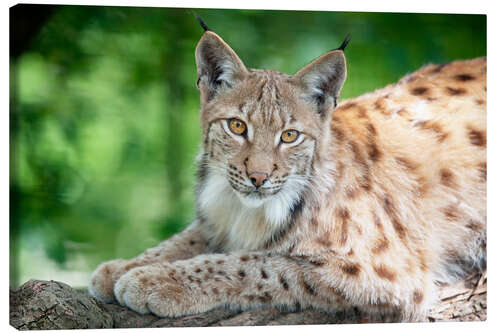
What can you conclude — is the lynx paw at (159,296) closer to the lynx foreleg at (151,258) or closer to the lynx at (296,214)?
the lynx at (296,214)

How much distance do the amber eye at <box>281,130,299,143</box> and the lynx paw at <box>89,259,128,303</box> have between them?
1.62 metres

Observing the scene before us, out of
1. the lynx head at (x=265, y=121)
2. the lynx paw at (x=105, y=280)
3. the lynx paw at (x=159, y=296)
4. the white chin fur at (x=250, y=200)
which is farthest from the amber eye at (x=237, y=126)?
the lynx paw at (x=105, y=280)

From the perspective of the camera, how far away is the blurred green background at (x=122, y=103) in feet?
17.8

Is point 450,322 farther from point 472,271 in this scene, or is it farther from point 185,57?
point 185,57

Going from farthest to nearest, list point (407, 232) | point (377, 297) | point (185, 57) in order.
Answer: point (185, 57) < point (407, 232) < point (377, 297)

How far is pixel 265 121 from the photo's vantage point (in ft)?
16.8

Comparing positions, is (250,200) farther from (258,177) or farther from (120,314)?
(120,314)

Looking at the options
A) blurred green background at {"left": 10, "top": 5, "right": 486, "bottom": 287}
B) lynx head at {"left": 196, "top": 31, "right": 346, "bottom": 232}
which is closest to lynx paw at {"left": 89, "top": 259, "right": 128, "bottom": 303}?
blurred green background at {"left": 10, "top": 5, "right": 486, "bottom": 287}

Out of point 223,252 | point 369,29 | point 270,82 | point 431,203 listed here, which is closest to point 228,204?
point 223,252

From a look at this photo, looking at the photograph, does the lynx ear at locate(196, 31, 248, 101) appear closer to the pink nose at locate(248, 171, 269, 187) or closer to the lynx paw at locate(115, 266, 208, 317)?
the pink nose at locate(248, 171, 269, 187)

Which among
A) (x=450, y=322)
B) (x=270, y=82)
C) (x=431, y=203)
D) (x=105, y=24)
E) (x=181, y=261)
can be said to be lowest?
(x=450, y=322)

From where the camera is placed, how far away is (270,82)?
17.3 ft

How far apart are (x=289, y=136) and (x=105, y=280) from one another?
1.75 m

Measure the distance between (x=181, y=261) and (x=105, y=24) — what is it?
1970mm
